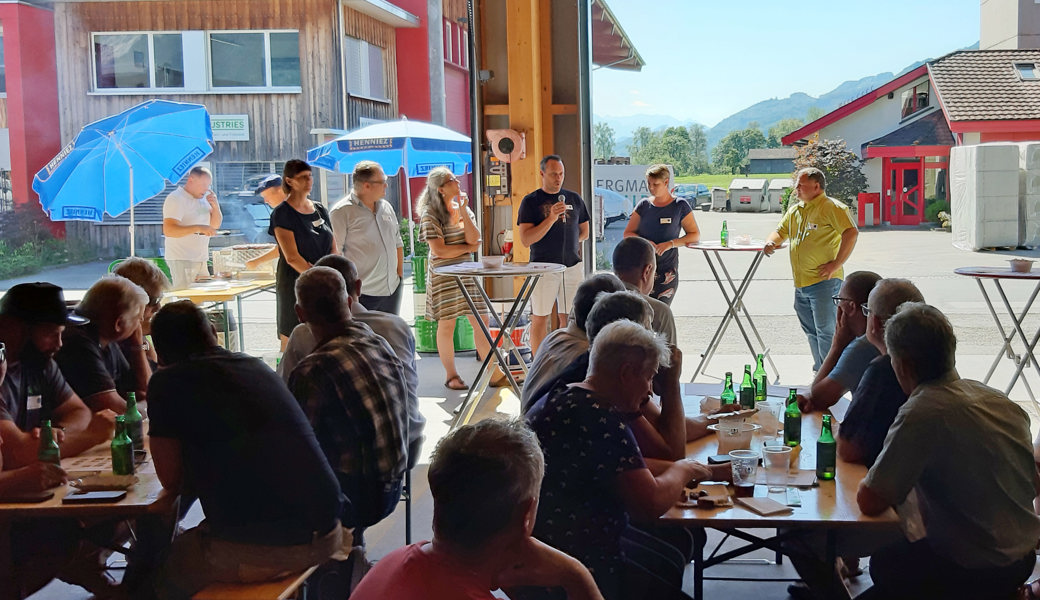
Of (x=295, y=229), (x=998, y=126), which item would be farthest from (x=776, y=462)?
(x=998, y=126)

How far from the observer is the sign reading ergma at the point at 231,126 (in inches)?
642

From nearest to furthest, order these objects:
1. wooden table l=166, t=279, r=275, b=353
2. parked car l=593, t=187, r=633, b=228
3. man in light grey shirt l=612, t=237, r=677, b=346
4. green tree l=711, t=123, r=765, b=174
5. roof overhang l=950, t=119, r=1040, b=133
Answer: man in light grey shirt l=612, t=237, r=677, b=346 → wooden table l=166, t=279, r=275, b=353 → green tree l=711, t=123, r=765, b=174 → roof overhang l=950, t=119, r=1040, b=133 → parked car l=593, t=187, r=633, b=228

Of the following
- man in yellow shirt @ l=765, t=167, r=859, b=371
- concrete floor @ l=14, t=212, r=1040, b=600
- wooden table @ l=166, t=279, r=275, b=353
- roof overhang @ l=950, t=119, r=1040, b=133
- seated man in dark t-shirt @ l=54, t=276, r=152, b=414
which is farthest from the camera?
roof overhang @ l=950, t=119, r=1040, b=133

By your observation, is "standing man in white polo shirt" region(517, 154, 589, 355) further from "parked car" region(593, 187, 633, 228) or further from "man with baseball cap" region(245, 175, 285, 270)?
"parked car" region(593, 187, 633, 228)

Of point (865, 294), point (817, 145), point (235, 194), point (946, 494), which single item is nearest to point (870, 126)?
point (817, 145)

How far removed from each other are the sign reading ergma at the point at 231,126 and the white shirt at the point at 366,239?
11.0 metres

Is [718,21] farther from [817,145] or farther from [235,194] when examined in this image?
[235,194]

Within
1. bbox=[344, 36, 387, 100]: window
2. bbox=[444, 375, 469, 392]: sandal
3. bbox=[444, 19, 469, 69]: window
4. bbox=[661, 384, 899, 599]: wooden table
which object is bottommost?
bbox=[444, 375, 469, 392]: sandal

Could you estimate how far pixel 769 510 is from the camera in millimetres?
Answer: 2447

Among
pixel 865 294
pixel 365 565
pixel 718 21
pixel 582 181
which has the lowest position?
pixel 365 565

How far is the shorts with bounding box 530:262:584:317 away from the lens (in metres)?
6.78

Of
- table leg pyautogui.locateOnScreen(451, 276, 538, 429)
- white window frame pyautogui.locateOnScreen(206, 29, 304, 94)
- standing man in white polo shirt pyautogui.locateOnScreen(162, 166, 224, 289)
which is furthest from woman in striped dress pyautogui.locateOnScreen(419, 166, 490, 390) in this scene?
white window frame pyautogui.locateOnScreen(206, 29, 304, 94)

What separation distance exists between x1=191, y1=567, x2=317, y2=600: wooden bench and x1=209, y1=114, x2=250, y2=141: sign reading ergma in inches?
580

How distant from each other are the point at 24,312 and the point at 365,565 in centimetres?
132
